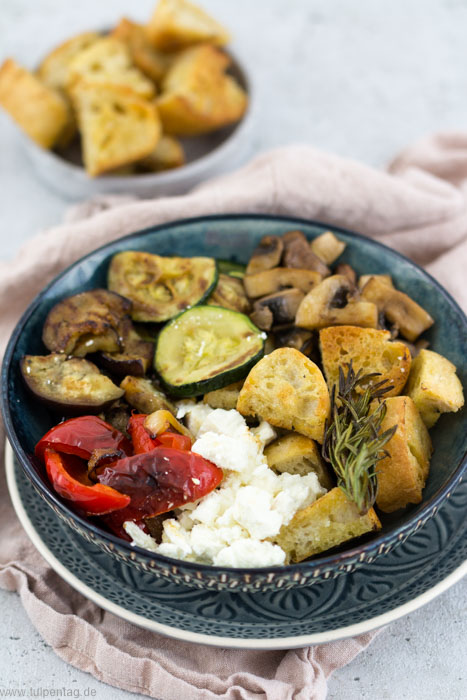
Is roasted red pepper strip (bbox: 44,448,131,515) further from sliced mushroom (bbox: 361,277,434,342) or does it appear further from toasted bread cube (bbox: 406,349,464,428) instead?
sliced mushroom (bbox: 361,277,434,342)

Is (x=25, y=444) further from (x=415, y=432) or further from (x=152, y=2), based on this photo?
(x=152, y=2)

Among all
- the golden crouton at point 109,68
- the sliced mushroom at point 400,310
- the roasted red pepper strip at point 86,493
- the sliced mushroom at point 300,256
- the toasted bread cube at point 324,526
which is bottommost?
the toasted bread cube at point 324,526

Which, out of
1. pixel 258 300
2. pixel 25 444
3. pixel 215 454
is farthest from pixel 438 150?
pixel 25 444

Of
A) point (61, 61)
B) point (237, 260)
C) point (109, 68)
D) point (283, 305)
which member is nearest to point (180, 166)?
point (109, 68)

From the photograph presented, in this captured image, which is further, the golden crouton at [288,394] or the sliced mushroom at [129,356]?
the sliced mushroom at [129,356]

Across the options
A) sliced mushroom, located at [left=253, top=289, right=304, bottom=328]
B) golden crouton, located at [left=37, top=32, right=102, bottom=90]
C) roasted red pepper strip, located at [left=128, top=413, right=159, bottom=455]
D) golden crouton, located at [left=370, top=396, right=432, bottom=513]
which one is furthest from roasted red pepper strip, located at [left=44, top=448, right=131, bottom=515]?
golden crouton, located at [left=37, top=32, right=102, bottom=90]

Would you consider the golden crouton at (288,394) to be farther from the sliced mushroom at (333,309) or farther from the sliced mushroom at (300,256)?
the sliced mushroom at (300,256)

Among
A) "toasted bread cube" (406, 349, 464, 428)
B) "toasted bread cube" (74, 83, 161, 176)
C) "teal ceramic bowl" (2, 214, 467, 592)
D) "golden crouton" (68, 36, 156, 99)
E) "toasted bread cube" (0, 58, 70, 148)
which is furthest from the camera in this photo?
"golden crouton" (68, 36, 156, 99)

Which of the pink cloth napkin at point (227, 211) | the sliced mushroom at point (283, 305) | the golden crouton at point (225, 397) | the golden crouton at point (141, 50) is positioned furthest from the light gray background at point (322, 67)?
the golden crouton at point (225, 397)
